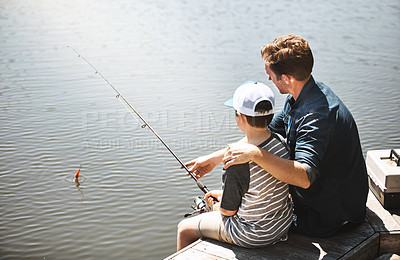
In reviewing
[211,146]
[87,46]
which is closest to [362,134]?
[211,146]

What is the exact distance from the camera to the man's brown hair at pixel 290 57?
223 cm

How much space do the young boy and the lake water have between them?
4.39ft

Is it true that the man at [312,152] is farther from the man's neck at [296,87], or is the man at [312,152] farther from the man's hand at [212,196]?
the man's hand at [212,196]

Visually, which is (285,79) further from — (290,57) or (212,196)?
(212,196)

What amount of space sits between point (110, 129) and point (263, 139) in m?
3.62

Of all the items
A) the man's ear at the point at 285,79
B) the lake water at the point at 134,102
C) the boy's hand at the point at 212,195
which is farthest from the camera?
the lake water at the point at 134,102

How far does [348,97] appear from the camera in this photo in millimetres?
6562

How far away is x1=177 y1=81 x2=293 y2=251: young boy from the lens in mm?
2170

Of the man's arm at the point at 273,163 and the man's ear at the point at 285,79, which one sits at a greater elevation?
the man's ear at the point at 285,79

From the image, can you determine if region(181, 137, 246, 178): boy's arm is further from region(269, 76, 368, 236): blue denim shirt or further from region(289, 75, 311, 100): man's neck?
region(289, 75, 311, 100): man's neck

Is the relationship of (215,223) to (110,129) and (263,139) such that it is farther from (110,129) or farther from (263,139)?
(110,129)

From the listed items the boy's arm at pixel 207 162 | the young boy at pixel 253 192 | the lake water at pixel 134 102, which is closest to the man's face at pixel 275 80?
the young boy at pixel 253 192

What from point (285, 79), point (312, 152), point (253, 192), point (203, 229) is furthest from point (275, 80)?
point (203, 229)

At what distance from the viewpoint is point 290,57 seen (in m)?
2.24
